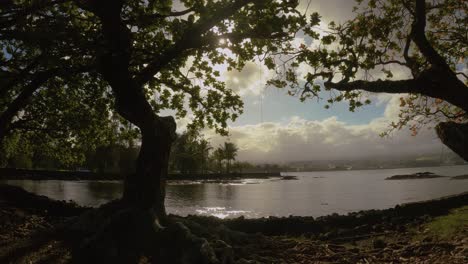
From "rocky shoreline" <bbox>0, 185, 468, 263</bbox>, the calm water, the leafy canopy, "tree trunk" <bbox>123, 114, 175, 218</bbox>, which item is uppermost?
the leafy canopy

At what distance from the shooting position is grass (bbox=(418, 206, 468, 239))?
10406 millimetres

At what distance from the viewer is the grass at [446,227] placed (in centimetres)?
1041

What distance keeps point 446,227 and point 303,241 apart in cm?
490

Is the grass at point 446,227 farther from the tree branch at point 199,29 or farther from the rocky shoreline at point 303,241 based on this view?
the tree branch at point 199,29

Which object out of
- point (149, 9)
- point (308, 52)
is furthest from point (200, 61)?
point (308, 52)

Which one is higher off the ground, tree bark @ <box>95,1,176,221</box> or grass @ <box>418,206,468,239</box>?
tree bark @ <box>95,1,176,221</box>

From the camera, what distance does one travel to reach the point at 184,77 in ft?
48.6

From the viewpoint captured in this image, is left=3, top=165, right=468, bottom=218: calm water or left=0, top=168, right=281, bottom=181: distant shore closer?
left=3, top=165, right=468, bottom=218: calm water

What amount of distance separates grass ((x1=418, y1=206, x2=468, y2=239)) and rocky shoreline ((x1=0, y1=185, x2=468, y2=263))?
0.32 feet

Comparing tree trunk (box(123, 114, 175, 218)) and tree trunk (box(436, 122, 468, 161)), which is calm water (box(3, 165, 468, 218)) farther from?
tree trunk (box(436, 122, 468, 161))

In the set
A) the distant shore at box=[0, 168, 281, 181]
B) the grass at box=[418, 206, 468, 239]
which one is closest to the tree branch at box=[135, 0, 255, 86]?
the grass at box=[418, 206, 468, 239]

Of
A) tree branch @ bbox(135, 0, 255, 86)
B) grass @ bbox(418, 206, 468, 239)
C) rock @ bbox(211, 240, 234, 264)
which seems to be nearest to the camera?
rock @ bbox(211, 240, 234, 264)

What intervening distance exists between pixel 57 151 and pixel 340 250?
19954 mm

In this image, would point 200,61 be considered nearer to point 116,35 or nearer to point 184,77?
point 184,77
